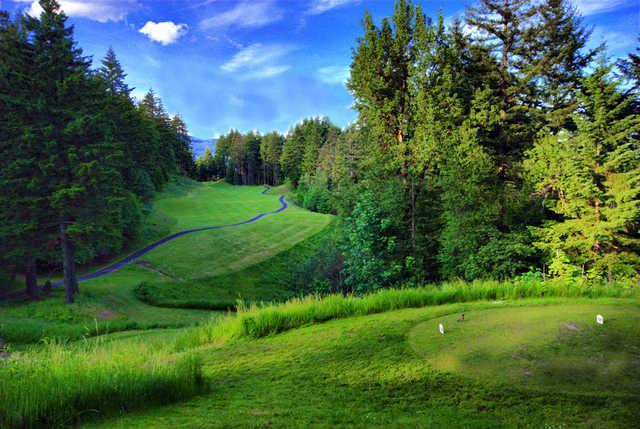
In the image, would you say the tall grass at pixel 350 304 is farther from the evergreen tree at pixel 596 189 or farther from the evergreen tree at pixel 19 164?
the evergreen tree at pixel 19 164

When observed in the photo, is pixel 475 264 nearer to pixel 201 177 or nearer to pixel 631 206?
pixel 631 206

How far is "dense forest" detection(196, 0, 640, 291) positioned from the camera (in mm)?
14656

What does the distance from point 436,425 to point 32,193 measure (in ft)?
85.1

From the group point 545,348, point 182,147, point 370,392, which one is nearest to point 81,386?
point 370,392

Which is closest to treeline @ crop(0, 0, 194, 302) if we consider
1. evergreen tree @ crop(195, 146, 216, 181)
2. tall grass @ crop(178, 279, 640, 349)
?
tall grass @ crop(178, 279, 640, 349)

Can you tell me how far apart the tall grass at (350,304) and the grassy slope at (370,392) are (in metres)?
0.81

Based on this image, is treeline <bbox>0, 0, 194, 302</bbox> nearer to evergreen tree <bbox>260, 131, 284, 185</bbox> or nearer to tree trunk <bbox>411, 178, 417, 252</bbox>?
tree trunk <bbox>411, 178, 417, 252</bbox>

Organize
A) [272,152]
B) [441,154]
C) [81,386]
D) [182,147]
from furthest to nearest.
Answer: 1. [272,152]
2. [182,147]
3. [441,154]
4. [81,386]

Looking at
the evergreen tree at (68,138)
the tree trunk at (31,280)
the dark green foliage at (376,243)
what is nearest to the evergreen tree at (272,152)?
the evergreen tree at (68,138)

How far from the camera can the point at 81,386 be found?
3754 mm

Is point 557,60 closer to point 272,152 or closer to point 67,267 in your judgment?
point 67,267

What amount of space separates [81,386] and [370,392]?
3.30 meters

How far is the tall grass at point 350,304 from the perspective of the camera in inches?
283

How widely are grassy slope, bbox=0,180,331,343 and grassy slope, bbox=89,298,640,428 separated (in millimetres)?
3453
